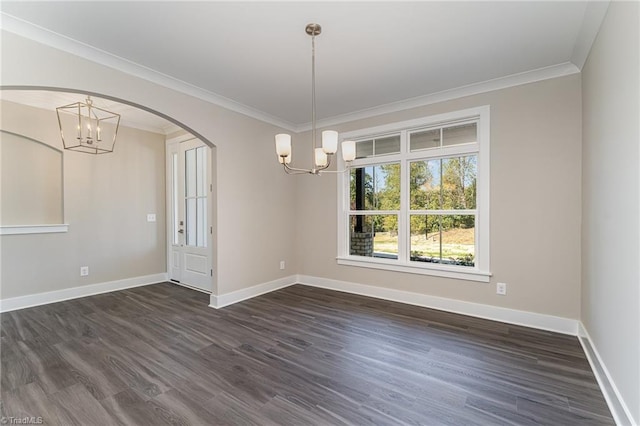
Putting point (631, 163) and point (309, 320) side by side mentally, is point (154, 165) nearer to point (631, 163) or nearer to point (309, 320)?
point (309, 320)

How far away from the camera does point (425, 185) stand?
3.79 metres

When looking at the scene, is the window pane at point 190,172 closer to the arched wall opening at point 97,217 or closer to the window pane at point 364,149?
the arched wall opening at point 97,217

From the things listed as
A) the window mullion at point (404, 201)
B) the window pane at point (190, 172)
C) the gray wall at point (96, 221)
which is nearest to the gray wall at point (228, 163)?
the gray wall at point (96, 221)

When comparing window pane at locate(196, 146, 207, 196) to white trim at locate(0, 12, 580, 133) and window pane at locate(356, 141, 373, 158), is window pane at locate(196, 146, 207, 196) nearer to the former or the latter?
white trim at locate(0, 12, 580, 133)

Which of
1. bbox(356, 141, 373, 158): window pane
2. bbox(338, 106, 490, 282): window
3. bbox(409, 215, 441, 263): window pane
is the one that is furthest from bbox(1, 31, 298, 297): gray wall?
bbox(409, 215, 441, 263): window pane

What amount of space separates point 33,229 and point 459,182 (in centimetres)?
561

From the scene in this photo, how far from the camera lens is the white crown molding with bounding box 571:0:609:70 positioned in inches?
77.8

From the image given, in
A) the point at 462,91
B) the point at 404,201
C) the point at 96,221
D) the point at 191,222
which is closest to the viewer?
the point at 462,91

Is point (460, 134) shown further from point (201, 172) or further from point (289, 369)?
point (201, 172)

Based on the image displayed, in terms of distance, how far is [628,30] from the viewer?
1.62 m

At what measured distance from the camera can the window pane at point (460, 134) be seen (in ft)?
11.3

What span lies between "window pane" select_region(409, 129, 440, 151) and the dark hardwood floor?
2119 mm

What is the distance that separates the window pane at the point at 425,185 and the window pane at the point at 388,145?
36 cm

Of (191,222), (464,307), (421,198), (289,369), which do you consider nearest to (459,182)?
(421,198)
